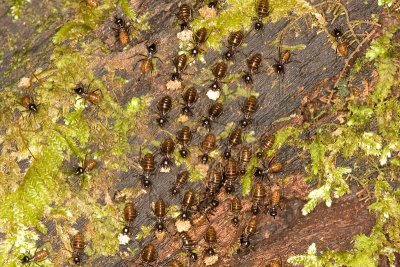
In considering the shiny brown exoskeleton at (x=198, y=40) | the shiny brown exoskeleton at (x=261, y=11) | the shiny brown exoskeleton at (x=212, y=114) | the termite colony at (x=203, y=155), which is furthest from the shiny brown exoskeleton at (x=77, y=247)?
the shiny brown exoskeleton at (x=261, y=11)

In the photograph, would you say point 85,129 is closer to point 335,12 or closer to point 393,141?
point 335,12

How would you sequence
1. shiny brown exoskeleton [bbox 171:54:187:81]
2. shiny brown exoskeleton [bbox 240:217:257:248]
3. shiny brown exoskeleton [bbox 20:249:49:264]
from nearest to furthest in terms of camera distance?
shiny brown exoskeleton [bbox 20:249:49:264]
shiny brown exoskeleton [bbox 171:54:187:81]
shiny brown exoskeleton [bbox 240:217:257:248]

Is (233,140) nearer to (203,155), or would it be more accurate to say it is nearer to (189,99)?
(203,155)

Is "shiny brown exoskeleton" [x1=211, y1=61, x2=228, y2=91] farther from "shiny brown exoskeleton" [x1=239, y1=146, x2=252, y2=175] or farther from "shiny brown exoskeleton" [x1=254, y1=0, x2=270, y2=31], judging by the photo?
"shiny brown exoskeleton" [x1=239, y1=146, x2=252, y2=175]

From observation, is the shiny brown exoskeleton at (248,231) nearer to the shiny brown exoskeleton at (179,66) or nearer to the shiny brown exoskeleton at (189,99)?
the shiny brown exoskeleton at (189,99)

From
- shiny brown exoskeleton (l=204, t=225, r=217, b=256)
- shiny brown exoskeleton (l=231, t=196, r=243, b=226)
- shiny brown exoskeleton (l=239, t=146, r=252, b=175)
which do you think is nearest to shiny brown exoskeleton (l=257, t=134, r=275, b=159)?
shiny brown exoskeleton (l=239, t=146, r=252, b=175)

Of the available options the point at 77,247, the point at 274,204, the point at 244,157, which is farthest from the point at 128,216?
the point at 274,204
